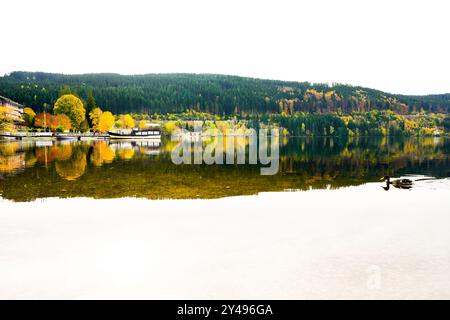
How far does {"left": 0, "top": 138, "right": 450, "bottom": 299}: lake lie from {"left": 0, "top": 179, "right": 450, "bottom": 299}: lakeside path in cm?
4

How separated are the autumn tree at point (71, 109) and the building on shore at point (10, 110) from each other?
41.4 feet

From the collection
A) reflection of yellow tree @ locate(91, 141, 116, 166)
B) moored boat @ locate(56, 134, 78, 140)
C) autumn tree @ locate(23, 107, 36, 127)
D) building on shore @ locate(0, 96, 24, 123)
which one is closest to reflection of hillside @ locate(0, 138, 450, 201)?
reflection of yellow tree @ locate(91, 141, 116, 166)

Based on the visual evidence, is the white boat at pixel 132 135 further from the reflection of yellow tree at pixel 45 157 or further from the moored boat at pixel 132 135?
the reflection of yellow tree at pixel 45 157

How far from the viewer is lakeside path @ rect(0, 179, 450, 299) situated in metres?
10.9

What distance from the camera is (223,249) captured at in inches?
552

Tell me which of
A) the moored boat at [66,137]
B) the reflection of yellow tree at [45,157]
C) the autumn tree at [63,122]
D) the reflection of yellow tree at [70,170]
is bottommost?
the moored boat at [66,137]

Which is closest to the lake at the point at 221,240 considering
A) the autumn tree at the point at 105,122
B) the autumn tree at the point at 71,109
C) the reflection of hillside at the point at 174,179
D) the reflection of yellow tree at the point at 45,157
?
the reflection of hillside at the point at 174,179

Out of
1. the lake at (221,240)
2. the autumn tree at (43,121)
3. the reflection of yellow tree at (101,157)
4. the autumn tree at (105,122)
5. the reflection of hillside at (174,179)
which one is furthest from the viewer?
the autumn tree at (43,121)

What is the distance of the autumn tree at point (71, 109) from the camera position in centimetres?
11912

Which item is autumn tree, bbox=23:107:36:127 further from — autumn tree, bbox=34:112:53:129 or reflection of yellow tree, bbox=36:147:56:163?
reflection of yellow tree, bbox=36:147:56:163

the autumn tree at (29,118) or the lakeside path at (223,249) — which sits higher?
the autumn tree at (29,118)

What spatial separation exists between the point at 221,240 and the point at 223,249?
105 cm

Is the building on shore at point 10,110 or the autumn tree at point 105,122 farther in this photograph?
the autumn tree at point 105,122
